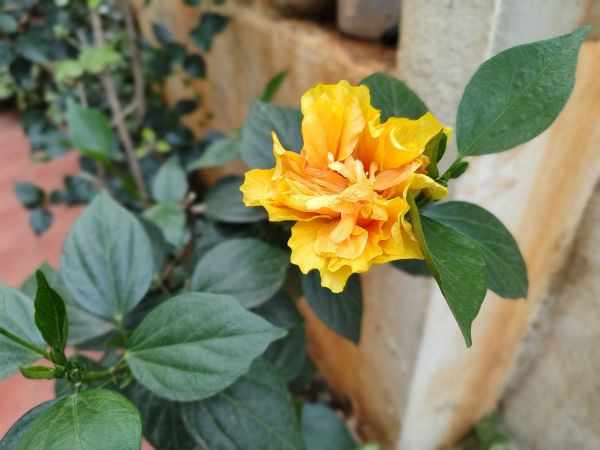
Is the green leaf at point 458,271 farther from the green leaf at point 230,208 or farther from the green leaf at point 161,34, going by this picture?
the green leaf at point 161,34

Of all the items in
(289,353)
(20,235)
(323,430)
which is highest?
(289,353)

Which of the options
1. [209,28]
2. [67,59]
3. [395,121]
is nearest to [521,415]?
[395,121]

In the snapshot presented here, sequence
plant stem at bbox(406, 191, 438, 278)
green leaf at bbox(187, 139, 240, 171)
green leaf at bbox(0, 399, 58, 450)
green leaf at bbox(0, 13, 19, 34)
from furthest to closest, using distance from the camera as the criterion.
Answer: green leaf at bbox(0, 13, 19, 34)
green leaf at bbox(187, 139, 240, 171)
green leaf at bbox(0, 399, 58, 450)
plant stem at bbox(406, 191, 438, 278)

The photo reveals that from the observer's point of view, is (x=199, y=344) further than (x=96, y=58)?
No

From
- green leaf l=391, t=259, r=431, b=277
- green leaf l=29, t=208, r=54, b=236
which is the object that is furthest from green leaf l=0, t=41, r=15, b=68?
green leaf l=391, t=259, r=431, b=277

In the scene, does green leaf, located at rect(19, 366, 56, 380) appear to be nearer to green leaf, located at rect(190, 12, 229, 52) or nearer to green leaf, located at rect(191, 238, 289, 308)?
green leaf, located at rect(191, 238, 289, 308)

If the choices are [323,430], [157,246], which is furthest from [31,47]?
[323,430]

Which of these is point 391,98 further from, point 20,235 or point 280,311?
point 20,235
